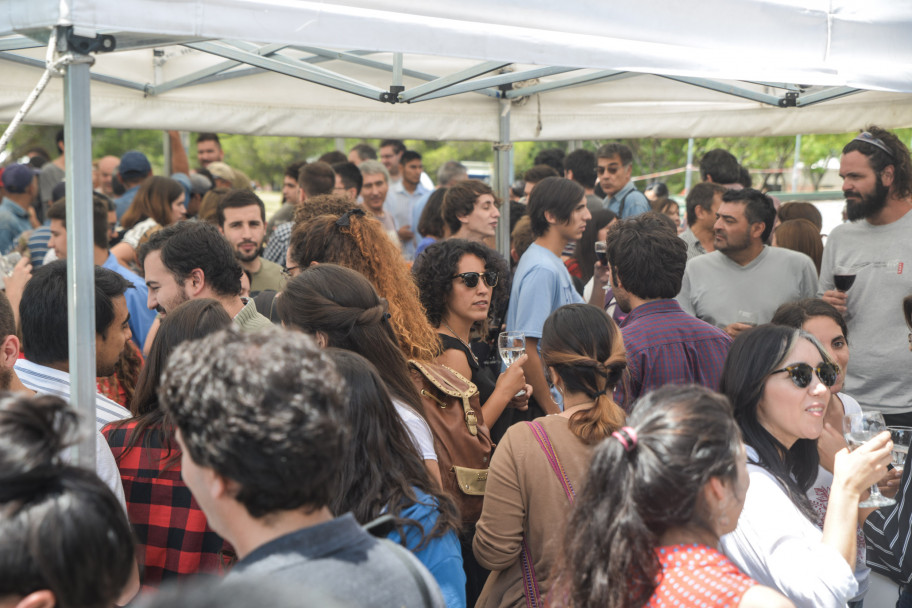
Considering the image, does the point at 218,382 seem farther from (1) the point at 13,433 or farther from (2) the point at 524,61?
(2) the point at 524,61

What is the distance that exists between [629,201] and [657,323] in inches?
160

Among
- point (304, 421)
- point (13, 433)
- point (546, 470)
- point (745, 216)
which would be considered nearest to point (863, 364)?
point (745, 216)

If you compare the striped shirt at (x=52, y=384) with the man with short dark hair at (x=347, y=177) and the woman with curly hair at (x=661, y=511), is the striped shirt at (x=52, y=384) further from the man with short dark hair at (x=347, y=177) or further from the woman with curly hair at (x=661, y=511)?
the man with short dark hair at (x=347, y=177)

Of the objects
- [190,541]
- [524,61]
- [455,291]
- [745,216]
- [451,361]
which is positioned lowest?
[190,541]

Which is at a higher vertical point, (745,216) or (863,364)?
(745,216)

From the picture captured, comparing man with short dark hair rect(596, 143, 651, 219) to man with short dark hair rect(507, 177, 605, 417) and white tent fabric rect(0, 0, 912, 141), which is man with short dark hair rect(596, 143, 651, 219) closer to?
man with short dark hair rect(507, 177, 605, 417)

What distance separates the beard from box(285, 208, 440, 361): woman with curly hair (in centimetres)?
263

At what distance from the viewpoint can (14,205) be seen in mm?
8203

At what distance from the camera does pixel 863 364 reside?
4.58 m

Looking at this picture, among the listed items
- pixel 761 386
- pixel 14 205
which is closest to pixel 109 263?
pixel 761 386

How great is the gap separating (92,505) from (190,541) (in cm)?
106

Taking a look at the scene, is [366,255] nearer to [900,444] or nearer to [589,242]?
[900,444]

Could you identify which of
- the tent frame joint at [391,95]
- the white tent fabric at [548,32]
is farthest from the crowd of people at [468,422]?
the white tent fabric at [548,32]

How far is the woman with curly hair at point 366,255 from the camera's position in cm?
336
